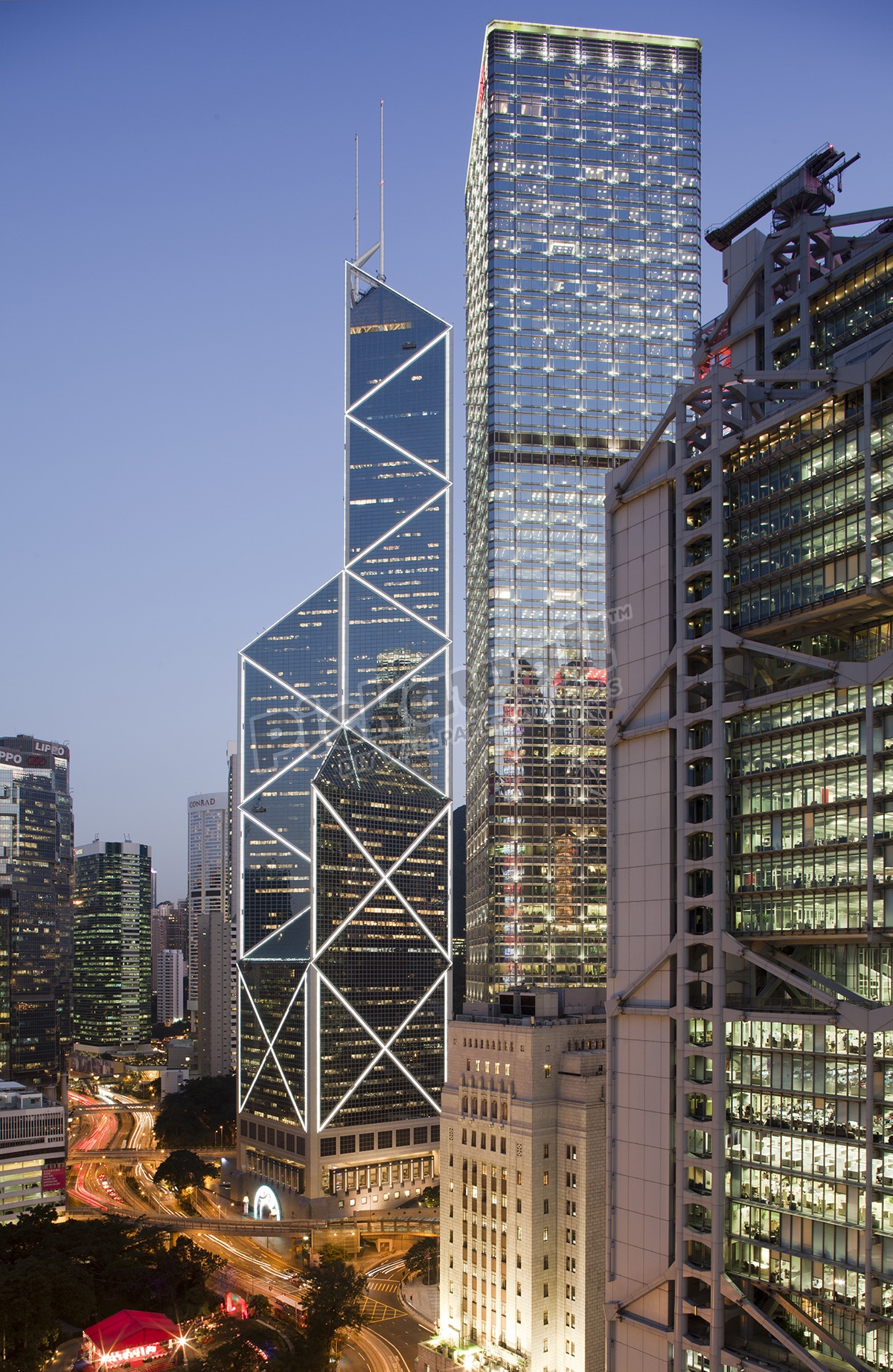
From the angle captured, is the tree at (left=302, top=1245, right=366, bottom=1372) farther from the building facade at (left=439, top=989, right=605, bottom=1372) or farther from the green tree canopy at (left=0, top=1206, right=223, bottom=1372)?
the green tree canopy at (left=0, top=1206, right=223, bottom=1372)

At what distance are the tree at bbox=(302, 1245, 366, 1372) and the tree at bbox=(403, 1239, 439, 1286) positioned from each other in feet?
47.0

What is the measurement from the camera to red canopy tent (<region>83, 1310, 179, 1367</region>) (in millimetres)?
94562

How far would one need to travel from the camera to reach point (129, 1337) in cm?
9556

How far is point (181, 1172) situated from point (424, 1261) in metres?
58.7

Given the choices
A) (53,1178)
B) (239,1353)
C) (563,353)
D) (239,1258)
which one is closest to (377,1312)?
(239,1353)

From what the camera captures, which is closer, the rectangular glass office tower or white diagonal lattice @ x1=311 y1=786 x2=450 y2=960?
the rectangular glass office tower

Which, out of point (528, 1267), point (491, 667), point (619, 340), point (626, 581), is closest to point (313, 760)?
point (491, 667)

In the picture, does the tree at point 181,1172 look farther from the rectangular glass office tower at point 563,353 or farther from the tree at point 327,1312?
the tree at point 327,1312

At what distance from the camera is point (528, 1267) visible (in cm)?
8931

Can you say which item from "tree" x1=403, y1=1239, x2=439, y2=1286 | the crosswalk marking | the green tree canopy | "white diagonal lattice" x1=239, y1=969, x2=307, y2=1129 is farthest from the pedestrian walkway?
"white diagonal lattice" x1=239, y1=969, x2=307, y2=1129

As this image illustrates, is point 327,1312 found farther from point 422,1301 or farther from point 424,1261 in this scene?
point 424,1261

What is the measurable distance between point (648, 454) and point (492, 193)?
341 ft

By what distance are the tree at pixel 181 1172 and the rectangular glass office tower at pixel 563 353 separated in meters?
47.3

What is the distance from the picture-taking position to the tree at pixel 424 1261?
115 meters
